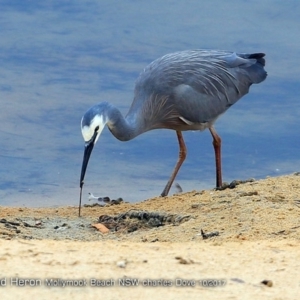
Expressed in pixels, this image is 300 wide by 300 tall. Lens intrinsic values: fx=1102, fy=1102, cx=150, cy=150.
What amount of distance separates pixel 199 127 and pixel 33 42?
5049 mm

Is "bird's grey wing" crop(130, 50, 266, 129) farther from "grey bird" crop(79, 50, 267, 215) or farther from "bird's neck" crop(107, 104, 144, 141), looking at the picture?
"bird's neck" crop(107, 104, 144, 141)

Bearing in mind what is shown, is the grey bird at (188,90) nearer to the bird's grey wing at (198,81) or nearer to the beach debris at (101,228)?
the bird's grey wing at (198,81)

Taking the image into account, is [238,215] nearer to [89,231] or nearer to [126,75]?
[89,231]

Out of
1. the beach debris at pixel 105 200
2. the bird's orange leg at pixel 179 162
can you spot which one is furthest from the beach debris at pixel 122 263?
the bird's orange leg at pixel 179 162

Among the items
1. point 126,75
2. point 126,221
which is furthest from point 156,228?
point 126,75

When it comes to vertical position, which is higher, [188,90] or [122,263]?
[122,263]

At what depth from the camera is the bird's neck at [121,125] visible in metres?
10.6

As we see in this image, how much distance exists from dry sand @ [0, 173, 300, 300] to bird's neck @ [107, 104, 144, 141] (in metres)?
1.42

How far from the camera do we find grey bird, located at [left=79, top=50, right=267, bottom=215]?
11578 millimetres

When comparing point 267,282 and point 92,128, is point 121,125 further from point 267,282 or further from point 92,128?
point 267,282

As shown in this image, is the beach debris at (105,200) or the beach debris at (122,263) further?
the beach debris at (105,200)

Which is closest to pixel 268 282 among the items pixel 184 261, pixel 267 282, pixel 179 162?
pixel 267 282

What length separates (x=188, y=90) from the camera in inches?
467

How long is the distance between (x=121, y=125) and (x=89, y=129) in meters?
0.91
